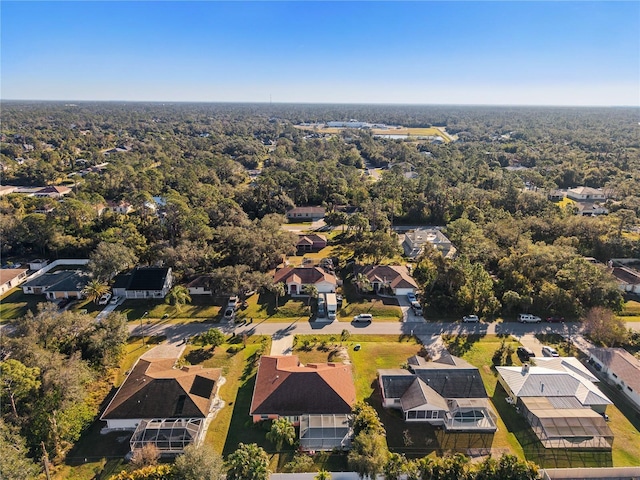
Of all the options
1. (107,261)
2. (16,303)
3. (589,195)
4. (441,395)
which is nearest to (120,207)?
(16,303)

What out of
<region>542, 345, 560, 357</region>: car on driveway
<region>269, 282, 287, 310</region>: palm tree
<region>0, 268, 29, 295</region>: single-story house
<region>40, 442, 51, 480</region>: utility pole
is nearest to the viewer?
<region>40, 442, 51, 480</region>: utility pole

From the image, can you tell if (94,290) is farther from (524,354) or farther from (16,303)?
(524,354)

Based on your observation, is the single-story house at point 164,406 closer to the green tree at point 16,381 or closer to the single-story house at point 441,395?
the green tree at point 16,381

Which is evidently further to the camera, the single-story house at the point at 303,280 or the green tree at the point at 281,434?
the single-story house at the point at 303,280

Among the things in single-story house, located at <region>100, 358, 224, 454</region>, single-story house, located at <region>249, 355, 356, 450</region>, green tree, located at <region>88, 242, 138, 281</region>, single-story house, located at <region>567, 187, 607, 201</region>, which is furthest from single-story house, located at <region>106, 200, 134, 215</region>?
single-story house, located at <region>567, 187, 607, 201</region>

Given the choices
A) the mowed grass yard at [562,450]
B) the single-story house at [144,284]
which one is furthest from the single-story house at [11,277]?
the mowed grass yard at [562,450]

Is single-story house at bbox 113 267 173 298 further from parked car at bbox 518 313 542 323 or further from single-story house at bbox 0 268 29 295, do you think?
parked car at bbox 518 313 542 323

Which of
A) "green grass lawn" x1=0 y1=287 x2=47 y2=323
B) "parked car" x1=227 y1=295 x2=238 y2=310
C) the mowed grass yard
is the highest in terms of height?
"parked car" x1=227 y1=295 x2=238 y2=310
